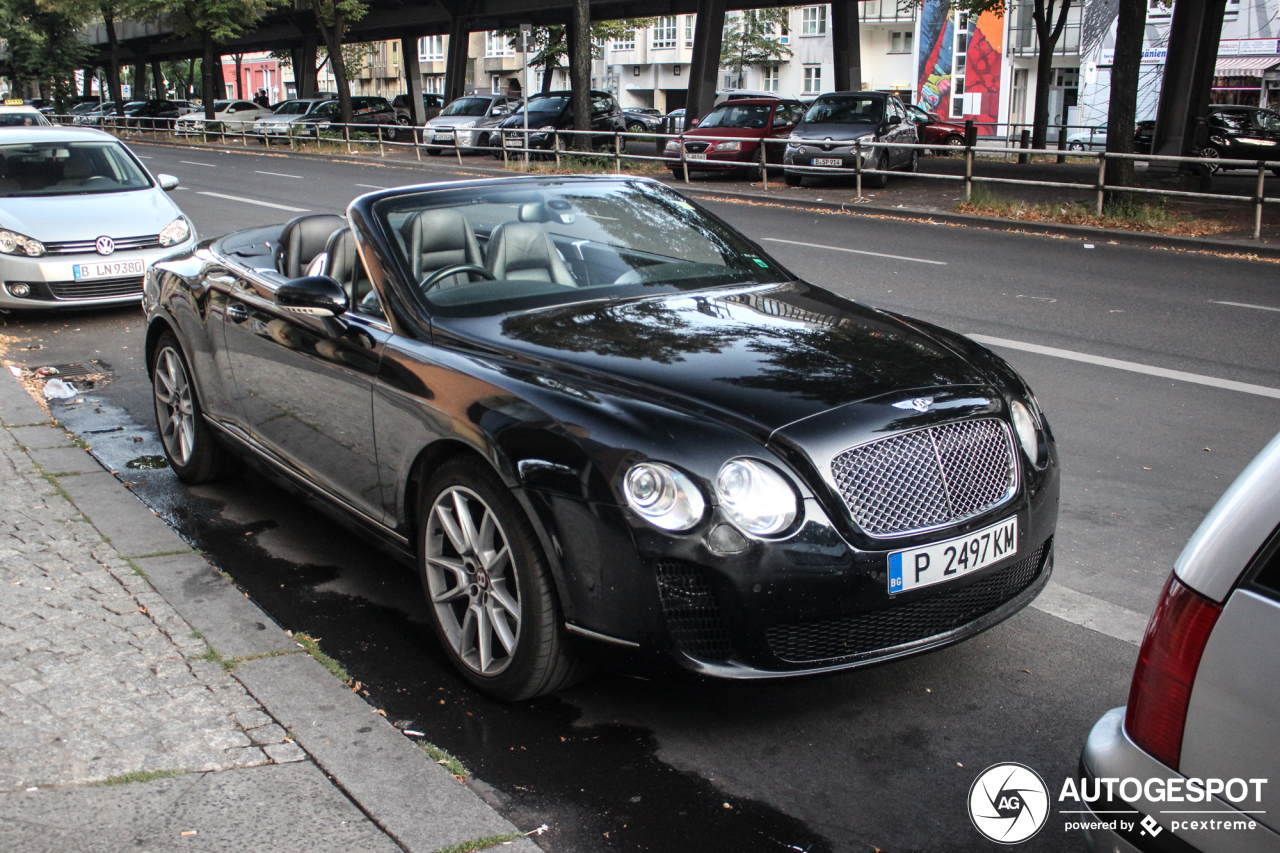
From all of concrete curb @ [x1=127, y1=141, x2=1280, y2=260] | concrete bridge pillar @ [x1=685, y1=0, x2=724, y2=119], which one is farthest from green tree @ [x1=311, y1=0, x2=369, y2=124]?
concrete curb @ [x1=127, y1=141, x2=1280, y2=260]

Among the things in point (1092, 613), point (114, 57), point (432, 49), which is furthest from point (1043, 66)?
point (432, 49)

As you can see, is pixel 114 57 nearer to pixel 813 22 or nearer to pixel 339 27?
pixel 339 27

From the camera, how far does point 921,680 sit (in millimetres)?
3648

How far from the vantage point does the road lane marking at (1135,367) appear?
24.3ft

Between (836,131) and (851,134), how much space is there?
0.34m

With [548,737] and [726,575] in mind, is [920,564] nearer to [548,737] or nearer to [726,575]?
[726,575]

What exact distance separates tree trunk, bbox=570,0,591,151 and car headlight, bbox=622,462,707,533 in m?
25.3

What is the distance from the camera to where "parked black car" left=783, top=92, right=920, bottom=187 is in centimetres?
2166

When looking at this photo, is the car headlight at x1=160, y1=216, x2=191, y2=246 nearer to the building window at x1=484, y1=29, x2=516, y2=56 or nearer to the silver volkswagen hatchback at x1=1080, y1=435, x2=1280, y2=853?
the silver volkswagen hatchback at x1=1080, y1=435, x2=1280, y2=853

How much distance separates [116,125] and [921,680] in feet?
198

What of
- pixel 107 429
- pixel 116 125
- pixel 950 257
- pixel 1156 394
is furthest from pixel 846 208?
pixel 116 125

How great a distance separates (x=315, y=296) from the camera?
13.6 feet

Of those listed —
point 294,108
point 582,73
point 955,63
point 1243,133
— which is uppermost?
point 955,63

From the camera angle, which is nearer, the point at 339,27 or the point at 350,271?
the point at 350,271
